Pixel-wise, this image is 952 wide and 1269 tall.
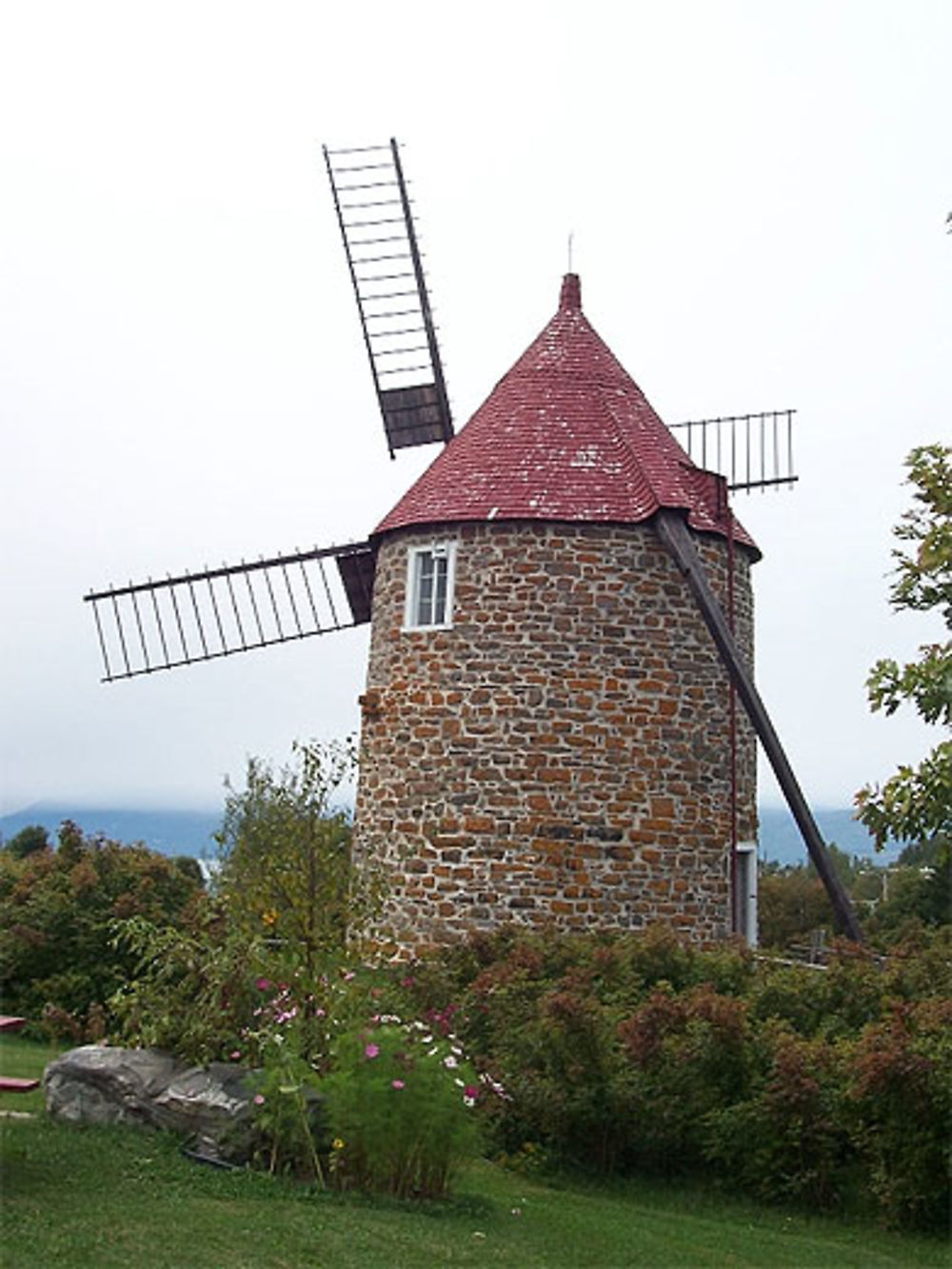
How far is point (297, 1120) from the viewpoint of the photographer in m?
9.25

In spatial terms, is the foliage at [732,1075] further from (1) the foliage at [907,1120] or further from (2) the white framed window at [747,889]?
(2) the white framed window at [747,889]

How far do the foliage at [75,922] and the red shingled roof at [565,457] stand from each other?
5291mm

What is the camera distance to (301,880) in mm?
10828

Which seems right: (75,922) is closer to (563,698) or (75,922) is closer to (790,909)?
(563,698)

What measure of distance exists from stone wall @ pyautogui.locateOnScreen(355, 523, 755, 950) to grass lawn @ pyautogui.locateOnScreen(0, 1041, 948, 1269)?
568cm

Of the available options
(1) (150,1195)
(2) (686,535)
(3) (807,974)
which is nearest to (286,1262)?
(1) (150,1195)

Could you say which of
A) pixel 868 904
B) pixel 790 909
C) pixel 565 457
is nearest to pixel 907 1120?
pixel 565 457

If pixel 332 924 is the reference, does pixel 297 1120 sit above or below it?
below

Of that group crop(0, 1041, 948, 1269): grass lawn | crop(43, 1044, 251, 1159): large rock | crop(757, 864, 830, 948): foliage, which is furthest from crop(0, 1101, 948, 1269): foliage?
crop(757, 864, 830, 948): foliage

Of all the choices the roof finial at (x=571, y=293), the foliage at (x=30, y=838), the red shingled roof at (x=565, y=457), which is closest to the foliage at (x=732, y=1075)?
the red shingled roof at (x=565, y=457)

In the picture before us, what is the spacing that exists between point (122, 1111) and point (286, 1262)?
2.83 metres

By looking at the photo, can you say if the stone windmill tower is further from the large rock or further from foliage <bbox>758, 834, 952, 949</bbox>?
foliage <bbox>758, 834, 952, 949</bbox>

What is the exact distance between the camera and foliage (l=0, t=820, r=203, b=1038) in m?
17.5

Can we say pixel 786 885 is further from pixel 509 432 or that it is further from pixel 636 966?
pixel 636 966
